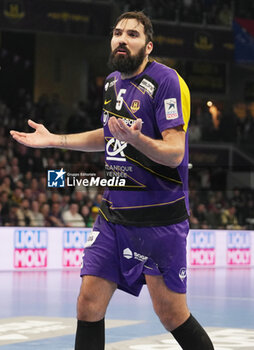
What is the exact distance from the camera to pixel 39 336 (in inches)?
299

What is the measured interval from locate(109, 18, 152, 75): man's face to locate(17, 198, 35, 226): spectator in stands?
40.4 feet

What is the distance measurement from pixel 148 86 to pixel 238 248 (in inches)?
630

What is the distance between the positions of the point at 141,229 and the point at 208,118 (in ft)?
71.3

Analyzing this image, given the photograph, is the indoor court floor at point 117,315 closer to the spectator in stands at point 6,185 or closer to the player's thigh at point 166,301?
the spectator in stands at point 6,185

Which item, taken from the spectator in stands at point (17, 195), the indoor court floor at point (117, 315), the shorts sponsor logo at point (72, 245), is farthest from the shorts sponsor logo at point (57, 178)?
the shorts sponsor logo at point (72, 245)

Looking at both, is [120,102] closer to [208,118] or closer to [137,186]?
[137,186]

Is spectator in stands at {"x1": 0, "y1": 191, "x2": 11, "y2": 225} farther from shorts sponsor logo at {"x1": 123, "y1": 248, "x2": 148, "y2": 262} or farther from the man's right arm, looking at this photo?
shorts sponsor logo at {"x1": 123, "y1": 248, "x2": 148, "y2": 262}

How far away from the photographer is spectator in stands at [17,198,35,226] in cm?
1673

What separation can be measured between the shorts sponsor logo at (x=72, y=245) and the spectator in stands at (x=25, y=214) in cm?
86

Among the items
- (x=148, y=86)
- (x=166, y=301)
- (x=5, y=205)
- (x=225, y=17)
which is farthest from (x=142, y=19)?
(x=225, y=17)

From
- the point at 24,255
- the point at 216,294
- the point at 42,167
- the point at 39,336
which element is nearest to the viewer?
the point at 39,336

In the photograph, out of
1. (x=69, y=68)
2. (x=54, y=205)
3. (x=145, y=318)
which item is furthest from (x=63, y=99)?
(x=145, y=318)

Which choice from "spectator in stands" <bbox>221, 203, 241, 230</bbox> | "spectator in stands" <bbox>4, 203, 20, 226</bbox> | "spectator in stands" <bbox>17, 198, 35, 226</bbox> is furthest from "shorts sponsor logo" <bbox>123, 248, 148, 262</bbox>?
"spectator in stands" <bbox>221, 203, 241, 230</bbox>

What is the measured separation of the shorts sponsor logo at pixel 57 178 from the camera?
514 centimetres
